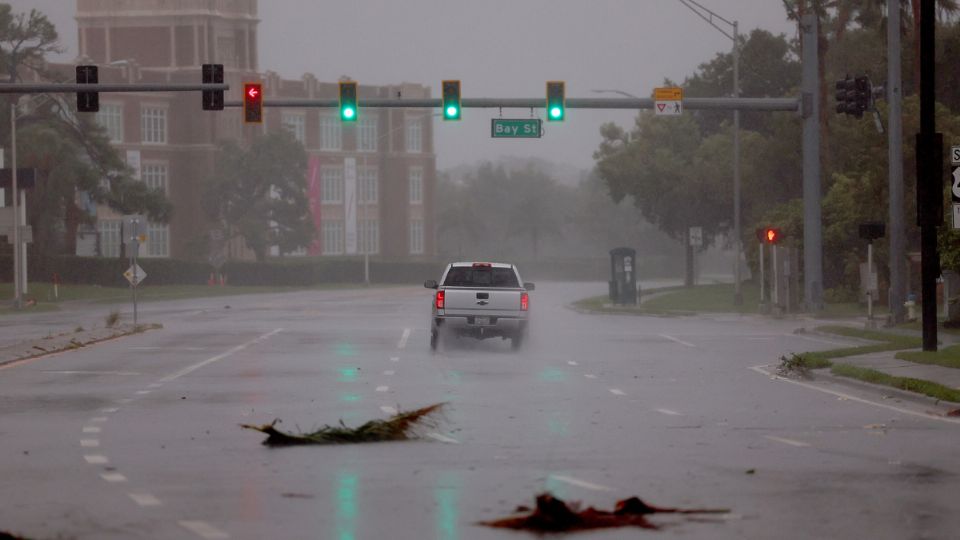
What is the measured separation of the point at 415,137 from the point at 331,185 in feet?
27.8

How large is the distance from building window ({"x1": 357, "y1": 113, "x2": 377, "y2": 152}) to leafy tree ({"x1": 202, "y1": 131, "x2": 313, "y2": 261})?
17420 millimetres

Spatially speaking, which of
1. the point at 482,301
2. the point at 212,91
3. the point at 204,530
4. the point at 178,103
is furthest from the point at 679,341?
the point at 178,103

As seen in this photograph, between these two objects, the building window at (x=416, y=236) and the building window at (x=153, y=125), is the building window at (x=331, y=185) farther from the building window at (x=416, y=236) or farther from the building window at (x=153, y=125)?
the building window at (x=153, y=125)

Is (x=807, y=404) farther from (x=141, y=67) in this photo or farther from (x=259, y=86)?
(x=141, y=67)

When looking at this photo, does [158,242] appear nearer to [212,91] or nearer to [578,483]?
[212,91]

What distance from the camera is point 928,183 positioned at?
2834cm

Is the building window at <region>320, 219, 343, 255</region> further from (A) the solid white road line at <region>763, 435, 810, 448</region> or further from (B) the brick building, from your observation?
(A) the solid white road line at <region>763, 435, 810, 448</region>

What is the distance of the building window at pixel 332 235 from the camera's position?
130 meters

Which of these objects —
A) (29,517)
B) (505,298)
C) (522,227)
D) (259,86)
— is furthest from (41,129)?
(522,227)

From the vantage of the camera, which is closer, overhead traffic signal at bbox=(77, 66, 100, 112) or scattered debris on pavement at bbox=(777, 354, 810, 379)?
scattered debris on pavement at bbox=(777, 354, 810, 379)

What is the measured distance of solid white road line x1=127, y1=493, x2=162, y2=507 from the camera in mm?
12272

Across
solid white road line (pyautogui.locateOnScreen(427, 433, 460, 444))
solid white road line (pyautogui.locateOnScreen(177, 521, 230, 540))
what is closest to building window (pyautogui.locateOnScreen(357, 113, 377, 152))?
solid white road line (pyautogui.locateOnScreen(427, 433, 460, 444))

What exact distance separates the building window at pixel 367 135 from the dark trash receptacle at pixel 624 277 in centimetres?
6542

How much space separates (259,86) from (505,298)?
994 centimetres
